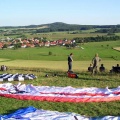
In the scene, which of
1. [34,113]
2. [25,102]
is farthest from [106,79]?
[34,113]

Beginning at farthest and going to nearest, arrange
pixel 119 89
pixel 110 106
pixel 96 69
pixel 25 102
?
pixel 96 69, pixel 119 89, pixel 25 102, pixel 110 106

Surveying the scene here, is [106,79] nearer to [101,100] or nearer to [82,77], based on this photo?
[82,77]

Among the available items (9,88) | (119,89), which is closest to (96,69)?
(119,89)

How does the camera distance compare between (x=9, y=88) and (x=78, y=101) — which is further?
(x=9, y=88)

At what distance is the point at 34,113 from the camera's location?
10703mm

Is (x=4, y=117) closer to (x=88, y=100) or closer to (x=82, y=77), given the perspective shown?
(x=88, y=100)

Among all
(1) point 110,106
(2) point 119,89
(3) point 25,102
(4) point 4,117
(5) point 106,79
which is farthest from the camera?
(5) point 106,79

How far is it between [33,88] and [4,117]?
466 centimetres

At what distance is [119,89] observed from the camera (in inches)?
559

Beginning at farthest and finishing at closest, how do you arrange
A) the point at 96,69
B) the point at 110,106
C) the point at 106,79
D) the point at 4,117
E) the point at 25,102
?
the point at 96,69 → the point at 106,79 → the point at 25,102 → the point at 110,106 → the point at 4,117

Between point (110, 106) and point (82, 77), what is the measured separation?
22.8 feet

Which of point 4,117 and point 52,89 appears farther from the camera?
point 52,89

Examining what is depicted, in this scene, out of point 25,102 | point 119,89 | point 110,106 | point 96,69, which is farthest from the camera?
Result: point 96,69

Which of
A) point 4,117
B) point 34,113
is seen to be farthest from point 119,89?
point 4,117
